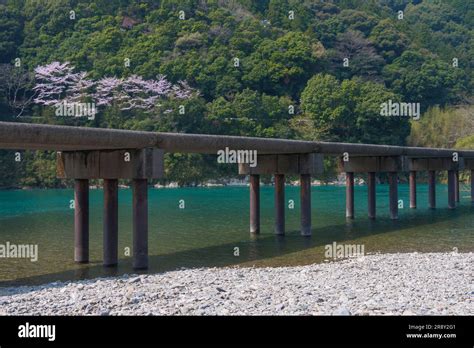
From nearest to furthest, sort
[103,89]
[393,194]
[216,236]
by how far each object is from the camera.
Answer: [216,236], [393,194], [103,89]

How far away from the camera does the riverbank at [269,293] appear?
11.0 metres

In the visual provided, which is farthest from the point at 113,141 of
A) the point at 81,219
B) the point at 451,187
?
the point at 451,187

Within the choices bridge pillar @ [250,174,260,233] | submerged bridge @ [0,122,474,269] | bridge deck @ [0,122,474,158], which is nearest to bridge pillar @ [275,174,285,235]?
submerged bridge @ [0,122,474,269]

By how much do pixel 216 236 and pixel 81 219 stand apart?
9062 millimetres

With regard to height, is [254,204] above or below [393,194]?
below

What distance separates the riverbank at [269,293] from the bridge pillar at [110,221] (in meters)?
3.27

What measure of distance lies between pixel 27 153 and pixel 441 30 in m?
111

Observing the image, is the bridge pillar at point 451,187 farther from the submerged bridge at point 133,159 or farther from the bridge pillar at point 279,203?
the bridge pillar at point 279,203

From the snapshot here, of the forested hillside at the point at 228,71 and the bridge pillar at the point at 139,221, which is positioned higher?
the forested hillside at the point at 228,71

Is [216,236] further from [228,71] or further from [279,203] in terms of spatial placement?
[228,71]

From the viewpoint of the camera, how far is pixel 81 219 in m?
20.5

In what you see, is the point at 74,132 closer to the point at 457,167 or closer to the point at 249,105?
the point at 457,167

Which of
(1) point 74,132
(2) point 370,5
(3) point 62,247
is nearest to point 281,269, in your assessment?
(1) point 74,132

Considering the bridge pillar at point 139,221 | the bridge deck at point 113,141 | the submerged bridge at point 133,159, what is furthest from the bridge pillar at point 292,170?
the bridge pillar at point 139,221
